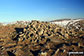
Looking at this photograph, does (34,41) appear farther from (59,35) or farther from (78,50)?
(78,50)

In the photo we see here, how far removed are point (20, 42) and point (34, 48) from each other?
13.2 feet

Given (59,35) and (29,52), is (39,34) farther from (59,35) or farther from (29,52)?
(29,52)

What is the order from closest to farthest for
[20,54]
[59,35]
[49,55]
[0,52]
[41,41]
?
[49,55] → [20,54] → [0,52] → [41,41] → [59,35]

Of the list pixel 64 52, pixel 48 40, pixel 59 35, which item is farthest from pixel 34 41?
pixel 64 52

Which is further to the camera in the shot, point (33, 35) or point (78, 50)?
point (33, 35)

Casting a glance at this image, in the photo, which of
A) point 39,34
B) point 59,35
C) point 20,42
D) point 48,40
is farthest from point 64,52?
point 20,42

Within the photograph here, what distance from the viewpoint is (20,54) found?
43.3 feet

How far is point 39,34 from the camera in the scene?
62.3ft

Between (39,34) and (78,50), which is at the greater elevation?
(39,34)

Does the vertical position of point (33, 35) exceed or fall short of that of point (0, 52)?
it exceeds it

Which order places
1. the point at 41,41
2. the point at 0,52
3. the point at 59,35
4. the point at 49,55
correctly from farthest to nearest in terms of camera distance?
the point at 59,35
the point at 41,41
the point at 0,52
the point at 49,55

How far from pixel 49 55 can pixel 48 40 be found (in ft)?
15.0

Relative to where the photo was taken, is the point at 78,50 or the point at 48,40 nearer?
the point at 78,50

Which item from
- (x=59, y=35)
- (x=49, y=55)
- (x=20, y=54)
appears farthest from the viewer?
(x=59, y=35)
